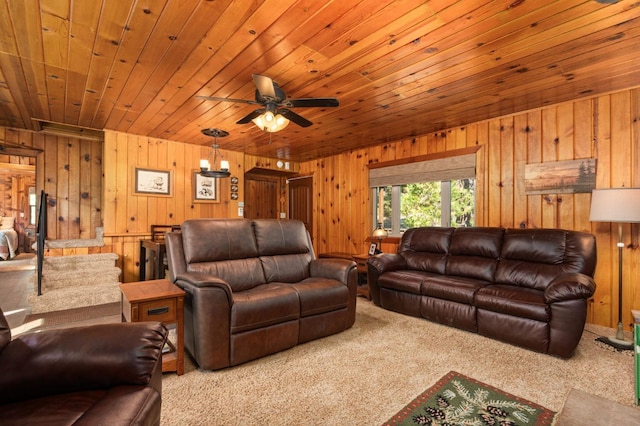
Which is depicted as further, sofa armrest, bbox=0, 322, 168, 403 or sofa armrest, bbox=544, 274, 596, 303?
sofa armrest, bbox=544, 274, 596, 303

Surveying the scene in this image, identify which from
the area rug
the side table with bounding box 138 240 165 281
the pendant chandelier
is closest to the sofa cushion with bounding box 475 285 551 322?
the area rug

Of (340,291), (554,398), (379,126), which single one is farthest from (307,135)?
(554,398)

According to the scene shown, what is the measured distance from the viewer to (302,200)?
6438mm

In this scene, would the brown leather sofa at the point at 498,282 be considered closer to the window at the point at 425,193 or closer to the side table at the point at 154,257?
the window at the point at 425,193

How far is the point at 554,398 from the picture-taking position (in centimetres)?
186

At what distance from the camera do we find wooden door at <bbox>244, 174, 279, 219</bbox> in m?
6.47

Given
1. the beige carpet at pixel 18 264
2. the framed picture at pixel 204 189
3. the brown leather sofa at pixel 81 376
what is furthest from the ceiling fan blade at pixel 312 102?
the beige carpet at pixel 18 264

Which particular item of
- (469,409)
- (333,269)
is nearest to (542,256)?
(469,409)

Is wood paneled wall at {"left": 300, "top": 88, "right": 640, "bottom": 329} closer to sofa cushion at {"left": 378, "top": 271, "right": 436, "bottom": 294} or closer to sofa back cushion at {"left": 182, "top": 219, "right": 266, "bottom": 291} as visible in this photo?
sofa cushion at {"left": 378, "top": 271, "right": 436, "bottom": 294}

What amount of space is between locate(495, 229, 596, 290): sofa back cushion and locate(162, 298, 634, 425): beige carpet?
2.13 feet

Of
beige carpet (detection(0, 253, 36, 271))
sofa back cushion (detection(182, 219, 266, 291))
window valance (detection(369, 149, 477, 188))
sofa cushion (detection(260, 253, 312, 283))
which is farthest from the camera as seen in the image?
beige carpet (detection(0, 253, 36, 271))

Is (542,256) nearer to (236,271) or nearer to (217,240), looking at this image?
(236,271)

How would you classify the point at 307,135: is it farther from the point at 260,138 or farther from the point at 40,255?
the point at 40,255

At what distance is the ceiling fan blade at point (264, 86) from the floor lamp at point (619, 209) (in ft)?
9.76
